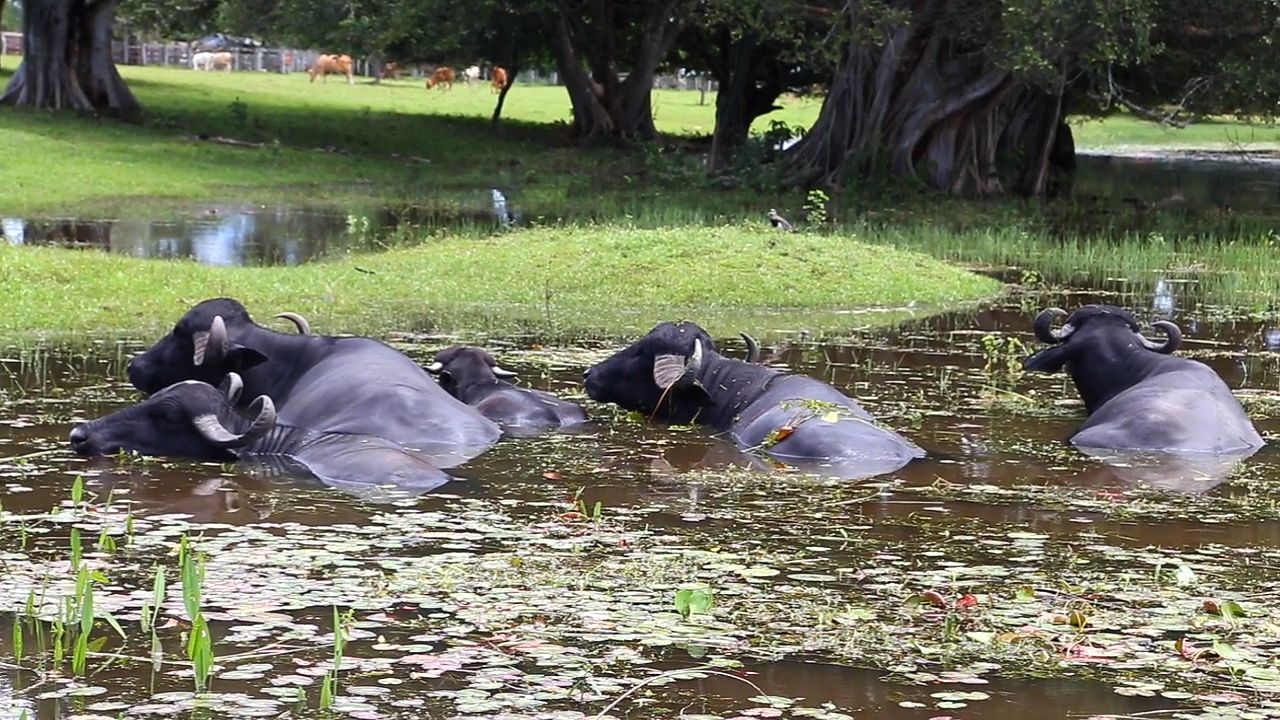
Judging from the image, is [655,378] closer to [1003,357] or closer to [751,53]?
[1003,357]

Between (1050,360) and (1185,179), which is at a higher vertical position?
(1050,360)

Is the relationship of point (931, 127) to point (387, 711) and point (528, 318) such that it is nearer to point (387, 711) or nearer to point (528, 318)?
point (528, 318)

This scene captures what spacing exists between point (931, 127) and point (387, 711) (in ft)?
78.4

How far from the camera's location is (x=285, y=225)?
2277 centimetres

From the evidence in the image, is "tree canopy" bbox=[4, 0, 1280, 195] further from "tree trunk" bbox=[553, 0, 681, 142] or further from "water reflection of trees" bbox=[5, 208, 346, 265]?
"water reflection of trees" bbox=[5, 208, 346, 265]

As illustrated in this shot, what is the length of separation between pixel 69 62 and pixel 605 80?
10732 millimetres

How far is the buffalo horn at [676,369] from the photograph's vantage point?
10617 millimetres

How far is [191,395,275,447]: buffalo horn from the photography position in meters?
9.10

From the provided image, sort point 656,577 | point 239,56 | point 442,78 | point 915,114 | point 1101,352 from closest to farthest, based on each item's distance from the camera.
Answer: point 656,577 < point 1101,352 < point 915,114 < point 442,78 < point 239,56

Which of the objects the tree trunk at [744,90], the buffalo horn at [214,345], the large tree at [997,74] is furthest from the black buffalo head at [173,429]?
the tree trunk at [744,90]

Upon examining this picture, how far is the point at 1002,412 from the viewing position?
1141cm

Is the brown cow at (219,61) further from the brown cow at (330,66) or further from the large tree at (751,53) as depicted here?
the large tree at (751,53)

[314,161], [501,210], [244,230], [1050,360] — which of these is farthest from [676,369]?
[314,161]

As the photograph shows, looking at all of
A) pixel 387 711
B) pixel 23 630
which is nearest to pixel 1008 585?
pixel 387 711
